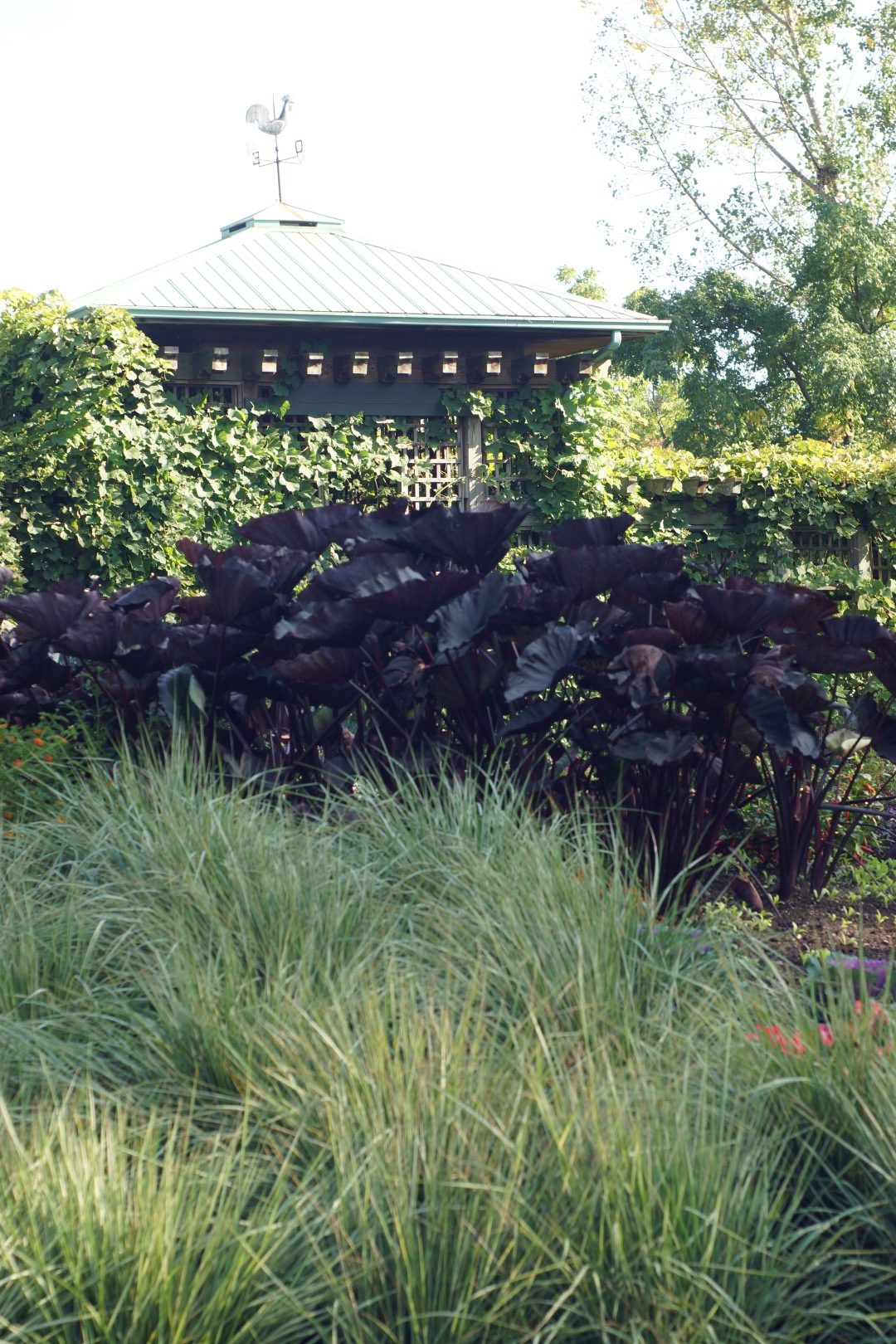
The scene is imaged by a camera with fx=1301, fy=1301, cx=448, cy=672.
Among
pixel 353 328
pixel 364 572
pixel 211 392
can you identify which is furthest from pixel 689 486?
pixel 364 572

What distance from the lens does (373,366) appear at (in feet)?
33.3

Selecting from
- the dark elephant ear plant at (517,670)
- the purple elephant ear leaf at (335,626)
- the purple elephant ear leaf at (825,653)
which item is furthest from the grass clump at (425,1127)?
the purple elephant ear leaf at (825,653)

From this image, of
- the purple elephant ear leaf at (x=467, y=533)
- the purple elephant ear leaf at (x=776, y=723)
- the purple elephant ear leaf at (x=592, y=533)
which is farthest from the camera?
the purple elephant ear leaf at (x=592, y=533)

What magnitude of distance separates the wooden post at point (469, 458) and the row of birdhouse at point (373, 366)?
0.33 meters

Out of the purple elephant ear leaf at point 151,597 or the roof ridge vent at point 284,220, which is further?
the roof ridge vent at point 284,220

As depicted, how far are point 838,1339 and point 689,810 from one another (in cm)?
235

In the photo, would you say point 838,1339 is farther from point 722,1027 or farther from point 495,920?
point 495,920

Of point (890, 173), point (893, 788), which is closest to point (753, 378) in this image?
point (890, 173)

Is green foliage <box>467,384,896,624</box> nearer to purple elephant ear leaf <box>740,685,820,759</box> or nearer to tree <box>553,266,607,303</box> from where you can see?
purple elephant ear leaf <box>740,685,820,759</box>

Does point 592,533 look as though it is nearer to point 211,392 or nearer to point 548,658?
point 548,658

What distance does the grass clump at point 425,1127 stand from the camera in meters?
1.78

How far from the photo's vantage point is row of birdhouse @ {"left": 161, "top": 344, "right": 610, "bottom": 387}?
31.3 feet

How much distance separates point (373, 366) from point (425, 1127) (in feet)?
28.7

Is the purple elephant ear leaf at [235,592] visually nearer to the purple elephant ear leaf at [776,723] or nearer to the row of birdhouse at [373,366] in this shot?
the purple elephant ear leaf at [776,723]
